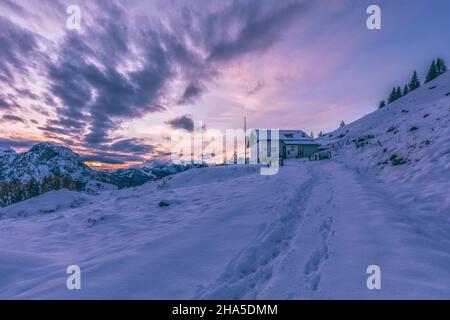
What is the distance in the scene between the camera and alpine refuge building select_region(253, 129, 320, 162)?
51.4 metres

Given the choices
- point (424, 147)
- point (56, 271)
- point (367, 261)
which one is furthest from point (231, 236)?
point (424, 147)

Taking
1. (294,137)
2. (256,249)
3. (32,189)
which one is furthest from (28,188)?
(256,249)

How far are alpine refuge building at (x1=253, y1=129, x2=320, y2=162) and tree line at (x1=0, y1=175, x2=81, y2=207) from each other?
48941mm

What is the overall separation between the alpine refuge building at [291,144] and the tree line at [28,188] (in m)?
48.9

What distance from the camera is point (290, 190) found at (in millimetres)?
11508

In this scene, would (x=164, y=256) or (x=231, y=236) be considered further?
(x=231, y=236)

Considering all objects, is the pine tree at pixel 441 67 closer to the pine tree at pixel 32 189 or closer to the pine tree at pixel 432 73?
the pine tree at pixel 432 73

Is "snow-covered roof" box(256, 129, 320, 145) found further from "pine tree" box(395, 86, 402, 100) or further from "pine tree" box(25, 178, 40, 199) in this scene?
"pine tree" box(25, 178, 40, 199)

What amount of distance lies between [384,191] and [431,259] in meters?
6.87

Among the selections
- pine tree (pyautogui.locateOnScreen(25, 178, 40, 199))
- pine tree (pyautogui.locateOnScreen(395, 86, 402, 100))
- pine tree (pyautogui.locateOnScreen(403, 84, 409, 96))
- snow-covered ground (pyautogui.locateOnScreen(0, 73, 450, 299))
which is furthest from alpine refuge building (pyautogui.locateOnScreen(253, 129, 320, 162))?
pine tree (pyautogui.locateOnScreen(403, 84, 409, 96))

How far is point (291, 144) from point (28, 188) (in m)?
65.0

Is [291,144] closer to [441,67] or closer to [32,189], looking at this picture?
[32,189]

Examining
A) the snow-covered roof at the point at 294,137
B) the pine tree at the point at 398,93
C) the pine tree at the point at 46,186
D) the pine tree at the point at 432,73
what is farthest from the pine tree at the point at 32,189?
the pine tree at the point at 432,73
